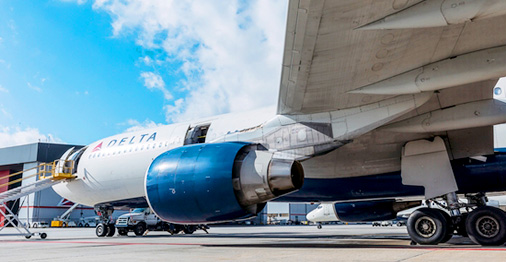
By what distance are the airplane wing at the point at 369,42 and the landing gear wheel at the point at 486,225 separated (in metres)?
2.20

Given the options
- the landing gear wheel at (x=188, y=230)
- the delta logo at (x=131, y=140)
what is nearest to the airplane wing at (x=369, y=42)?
the delta logo at (x=131, y=140)

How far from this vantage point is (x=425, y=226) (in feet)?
26.7

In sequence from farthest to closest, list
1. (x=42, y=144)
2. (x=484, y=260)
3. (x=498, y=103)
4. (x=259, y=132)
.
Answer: (x=42, y=144), (x=259, y=132), (x=498, y=103), (x=484, y=260)

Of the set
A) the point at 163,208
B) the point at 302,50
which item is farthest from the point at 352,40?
the point at 163,208

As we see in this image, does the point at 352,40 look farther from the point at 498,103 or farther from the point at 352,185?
the point at 352,185

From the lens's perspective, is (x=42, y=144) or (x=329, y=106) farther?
(x=42, y=144)

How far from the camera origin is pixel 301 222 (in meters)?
60.2

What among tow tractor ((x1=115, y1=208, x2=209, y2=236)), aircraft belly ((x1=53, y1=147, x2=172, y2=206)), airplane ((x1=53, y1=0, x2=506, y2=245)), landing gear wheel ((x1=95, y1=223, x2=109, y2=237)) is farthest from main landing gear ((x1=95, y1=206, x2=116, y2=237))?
airplane ((x1=53, y1=0, x2=506, y2=245))

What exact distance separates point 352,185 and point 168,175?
193 inches

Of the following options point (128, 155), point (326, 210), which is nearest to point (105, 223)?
point (128, 155)

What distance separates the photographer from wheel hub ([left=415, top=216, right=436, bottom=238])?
8.07 meters

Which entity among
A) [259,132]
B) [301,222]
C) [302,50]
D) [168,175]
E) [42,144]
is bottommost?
[301,222]

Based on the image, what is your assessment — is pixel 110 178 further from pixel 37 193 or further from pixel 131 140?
pixel 37 193

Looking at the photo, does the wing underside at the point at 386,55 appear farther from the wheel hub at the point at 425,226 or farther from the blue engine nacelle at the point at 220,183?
the wheel hub at the point at 425,226
